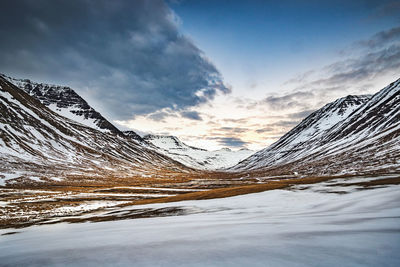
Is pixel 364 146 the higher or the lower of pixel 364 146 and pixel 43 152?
the lower

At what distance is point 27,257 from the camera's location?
7527 millimetres

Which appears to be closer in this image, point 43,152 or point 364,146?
point 364,146

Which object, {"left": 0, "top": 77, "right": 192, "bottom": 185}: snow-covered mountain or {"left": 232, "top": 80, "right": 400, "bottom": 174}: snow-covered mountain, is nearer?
{"left": 232, "top": 80, "right": 400, "bottom": 174}: snow-covered mountain

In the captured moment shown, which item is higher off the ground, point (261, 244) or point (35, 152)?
point (35, 152)

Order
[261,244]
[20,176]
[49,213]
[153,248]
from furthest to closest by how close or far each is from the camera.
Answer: [20,176]
[49,213]
[153,248]
[261,244]

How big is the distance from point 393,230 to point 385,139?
130m

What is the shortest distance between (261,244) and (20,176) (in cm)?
10904

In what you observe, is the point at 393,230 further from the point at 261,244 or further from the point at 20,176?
the point at 20,176

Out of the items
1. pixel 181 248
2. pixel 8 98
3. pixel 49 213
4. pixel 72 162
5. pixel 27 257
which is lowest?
pixel 49 213

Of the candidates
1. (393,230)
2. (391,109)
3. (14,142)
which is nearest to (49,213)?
(393,230)

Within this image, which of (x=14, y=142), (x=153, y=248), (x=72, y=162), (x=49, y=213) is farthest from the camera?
(x=72, y=162)

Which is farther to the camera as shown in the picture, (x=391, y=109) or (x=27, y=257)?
(x=391, y=109)

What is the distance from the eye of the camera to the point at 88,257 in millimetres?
6621

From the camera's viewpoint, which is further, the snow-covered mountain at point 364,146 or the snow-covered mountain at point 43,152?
the snow-covered mountain at point 43,152
